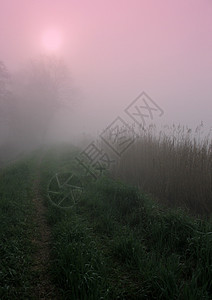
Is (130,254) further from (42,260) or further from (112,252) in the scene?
(42,260)

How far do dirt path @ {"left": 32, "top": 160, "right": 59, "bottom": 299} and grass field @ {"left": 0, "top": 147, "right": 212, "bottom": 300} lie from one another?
5 cm

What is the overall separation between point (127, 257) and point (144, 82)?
47.0 meters

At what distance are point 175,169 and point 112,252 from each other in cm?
324

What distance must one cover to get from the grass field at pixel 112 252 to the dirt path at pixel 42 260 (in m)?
0.05

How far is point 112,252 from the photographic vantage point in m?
3.22

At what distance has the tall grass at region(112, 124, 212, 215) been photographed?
16.6 feet

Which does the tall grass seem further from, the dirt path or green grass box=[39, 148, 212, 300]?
the dirt path

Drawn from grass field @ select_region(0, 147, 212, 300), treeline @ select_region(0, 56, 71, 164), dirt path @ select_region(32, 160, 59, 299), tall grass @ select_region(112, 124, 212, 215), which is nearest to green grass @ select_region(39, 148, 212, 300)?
grass field @ select_region(0, 147, 212, 300)

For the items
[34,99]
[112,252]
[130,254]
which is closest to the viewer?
[130,254]

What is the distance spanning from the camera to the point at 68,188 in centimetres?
635

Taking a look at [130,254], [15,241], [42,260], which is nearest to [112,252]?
[130,254]

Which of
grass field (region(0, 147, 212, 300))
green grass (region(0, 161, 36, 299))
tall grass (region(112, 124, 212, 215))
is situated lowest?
green grass (region(0, 161, 36, 299))

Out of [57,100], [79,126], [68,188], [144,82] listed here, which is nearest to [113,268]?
[68,188]

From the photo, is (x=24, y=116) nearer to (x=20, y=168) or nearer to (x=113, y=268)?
(x=20, y=168)
